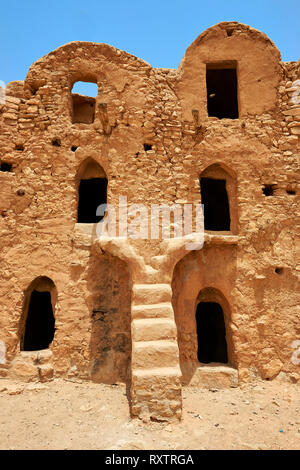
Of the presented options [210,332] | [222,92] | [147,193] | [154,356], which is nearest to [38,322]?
[154,356]

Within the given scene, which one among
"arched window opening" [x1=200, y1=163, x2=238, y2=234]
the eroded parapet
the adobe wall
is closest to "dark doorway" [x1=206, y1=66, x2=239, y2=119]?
the adobe wall

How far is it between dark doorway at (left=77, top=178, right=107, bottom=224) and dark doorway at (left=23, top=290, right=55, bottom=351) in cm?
275

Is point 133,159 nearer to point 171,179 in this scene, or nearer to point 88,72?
point 171,179

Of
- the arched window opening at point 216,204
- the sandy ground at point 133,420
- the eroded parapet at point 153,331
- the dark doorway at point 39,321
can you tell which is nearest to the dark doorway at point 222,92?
the arched window opening at point 216,204

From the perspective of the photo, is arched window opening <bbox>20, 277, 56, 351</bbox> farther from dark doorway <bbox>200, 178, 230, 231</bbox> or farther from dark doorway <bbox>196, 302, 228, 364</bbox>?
dark doorway <bbox>200, 178, 230, 231</bbox>

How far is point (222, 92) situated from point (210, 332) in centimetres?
785

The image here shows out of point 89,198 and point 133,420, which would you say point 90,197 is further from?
point 133,420

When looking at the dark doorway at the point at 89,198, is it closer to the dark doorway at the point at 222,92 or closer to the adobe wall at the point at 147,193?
the adobe wall at the point at 147,193

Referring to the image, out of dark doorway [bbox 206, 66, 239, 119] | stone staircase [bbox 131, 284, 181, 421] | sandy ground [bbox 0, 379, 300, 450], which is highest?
dark doorway [bbox 206, 66, 239, 119]

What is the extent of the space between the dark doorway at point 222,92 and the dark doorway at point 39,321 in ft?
27.3

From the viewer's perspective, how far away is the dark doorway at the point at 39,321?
25.3 ft

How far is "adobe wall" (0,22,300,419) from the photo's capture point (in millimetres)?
6133
